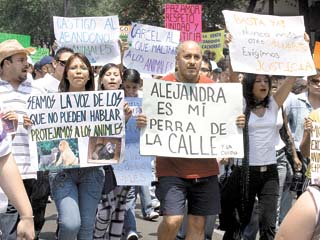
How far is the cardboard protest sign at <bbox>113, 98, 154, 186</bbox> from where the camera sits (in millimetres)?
6332

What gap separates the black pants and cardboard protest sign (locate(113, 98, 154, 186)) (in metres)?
0.71

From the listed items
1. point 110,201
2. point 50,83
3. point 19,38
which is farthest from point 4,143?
point 19,38

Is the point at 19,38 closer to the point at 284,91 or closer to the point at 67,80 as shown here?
the point at 67,80

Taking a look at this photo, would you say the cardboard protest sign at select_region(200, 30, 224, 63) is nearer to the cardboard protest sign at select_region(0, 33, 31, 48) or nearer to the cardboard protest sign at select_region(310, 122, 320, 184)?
the cardboard protest sign at select_region(0, 33, 31, 48)

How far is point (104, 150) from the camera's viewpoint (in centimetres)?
570

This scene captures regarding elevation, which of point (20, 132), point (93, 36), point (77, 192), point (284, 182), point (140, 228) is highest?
point (93, 36)

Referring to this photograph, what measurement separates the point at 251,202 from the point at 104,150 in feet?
4.71

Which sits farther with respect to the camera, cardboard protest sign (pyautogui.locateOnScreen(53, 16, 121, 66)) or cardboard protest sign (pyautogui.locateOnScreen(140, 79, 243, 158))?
cardboard protest sign (pyautogui.locateOnScreen(53, 16, 121, 66))

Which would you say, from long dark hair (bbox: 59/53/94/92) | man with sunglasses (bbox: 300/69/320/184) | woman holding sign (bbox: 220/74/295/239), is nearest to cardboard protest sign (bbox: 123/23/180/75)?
man with sunglasses (bbox: 300/69/320/184)

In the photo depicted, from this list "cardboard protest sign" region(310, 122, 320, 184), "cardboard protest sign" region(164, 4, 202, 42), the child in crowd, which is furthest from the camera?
"cardboard protest sign" region(164, 4, 202, 42)

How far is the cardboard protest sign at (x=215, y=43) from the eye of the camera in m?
13.8

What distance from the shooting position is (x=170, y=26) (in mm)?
11641

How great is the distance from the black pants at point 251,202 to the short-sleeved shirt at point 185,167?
0.60 metres

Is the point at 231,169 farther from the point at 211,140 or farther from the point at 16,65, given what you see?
the point at 16,65
